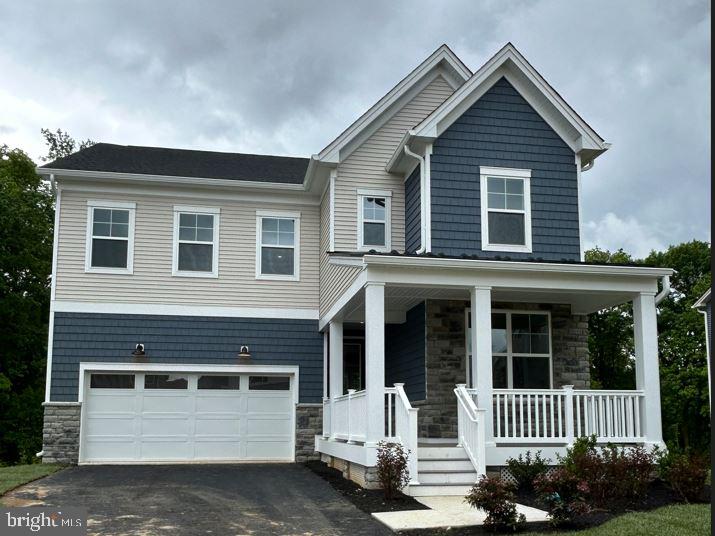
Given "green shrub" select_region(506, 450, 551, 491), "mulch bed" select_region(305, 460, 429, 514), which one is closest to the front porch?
"green shrub" select_region(506, 450, 551, 491)

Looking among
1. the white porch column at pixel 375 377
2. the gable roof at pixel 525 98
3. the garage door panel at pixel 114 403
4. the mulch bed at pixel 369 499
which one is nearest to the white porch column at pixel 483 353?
the white porch column at pixel 375 377

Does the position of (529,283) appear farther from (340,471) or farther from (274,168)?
(274,168)

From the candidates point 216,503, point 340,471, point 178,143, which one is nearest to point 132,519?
point 216,503

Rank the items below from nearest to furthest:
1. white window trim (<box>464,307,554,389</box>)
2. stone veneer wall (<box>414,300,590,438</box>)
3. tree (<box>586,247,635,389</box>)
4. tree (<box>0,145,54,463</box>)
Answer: stone veneer wall (<box>414,300,590,438</box>) < white window trim (<box>464,307,554,389</box>) < tree (<box>0,145,54,463</box>) < tree (<box>586,247,635,389</box>)

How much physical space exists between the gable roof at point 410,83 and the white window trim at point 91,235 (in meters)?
4.87

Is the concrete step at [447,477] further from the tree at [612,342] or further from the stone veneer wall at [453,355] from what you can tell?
the tree at [612,342]

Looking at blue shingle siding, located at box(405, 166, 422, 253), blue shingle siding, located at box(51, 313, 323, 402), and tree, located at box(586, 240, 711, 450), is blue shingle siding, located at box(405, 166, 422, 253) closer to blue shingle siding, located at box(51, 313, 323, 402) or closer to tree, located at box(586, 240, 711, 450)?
blue shingle siding, located at box(51, 313, 323, 402)

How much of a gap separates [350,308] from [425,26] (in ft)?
24.1

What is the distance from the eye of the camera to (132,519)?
30.2ft

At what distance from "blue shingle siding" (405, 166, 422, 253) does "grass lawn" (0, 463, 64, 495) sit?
789 cm

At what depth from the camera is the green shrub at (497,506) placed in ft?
27.5

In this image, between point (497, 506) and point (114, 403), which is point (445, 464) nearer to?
point (497, 506)

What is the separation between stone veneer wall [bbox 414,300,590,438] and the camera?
1357cm

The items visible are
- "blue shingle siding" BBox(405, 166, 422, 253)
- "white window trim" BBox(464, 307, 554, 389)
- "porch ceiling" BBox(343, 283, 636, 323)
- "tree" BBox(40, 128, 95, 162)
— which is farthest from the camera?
"tree" BBox(40, 128, 95, 162)
